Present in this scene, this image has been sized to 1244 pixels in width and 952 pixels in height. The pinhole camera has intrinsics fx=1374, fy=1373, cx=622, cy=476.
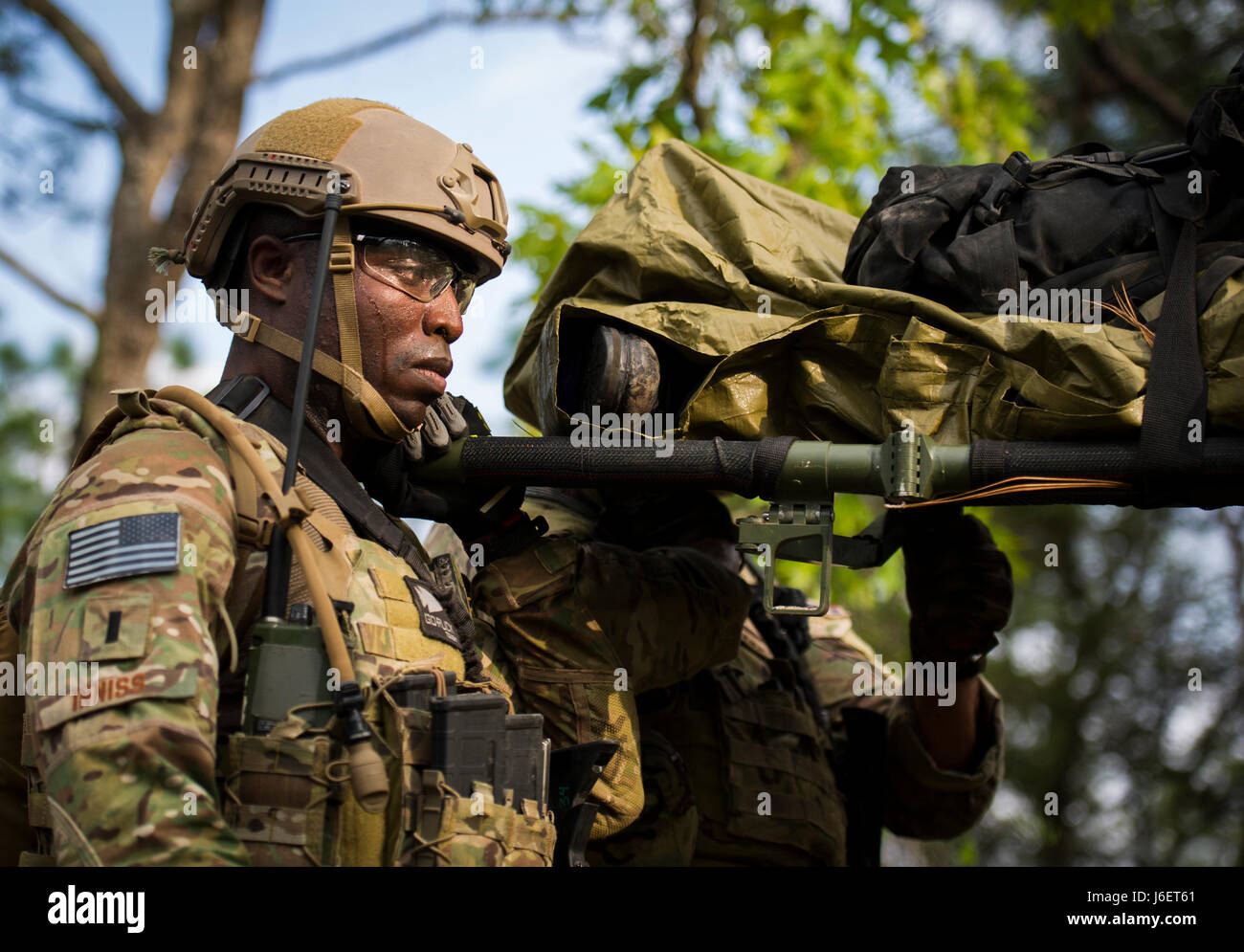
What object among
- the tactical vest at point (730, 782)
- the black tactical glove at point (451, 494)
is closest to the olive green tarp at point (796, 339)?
the black tactical glove at point (451, 494)

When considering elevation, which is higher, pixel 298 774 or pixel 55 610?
pixel 55 610

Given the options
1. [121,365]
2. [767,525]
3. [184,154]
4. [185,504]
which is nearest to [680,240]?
[767,525]

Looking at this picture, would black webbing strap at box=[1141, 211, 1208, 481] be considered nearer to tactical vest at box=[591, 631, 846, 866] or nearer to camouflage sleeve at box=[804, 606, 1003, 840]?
tactical vest at box=[591, 631, 846, 866]

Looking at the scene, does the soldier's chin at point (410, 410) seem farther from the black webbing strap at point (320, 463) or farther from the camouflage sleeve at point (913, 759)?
the camouflage sleeve at point (913, 759)

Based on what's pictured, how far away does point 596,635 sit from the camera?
136 inches

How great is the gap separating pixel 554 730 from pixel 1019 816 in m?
11.1

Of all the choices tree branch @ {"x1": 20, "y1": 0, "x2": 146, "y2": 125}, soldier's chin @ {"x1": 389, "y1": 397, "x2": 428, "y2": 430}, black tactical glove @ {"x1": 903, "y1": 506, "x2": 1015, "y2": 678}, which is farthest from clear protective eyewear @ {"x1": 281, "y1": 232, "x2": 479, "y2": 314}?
tree branch @ {"x1": 20, "y1": 0, "x2": 146, "y2": 125}

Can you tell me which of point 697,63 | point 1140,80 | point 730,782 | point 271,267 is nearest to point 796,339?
point 271,267

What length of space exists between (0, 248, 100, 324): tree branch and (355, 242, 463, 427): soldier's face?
4.57 metres

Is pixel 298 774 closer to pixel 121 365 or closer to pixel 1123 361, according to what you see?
pixel 1123 361

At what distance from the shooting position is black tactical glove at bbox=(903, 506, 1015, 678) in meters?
3.86

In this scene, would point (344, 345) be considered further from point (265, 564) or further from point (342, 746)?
point (342, 746)

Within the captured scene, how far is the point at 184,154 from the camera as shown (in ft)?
24.7
